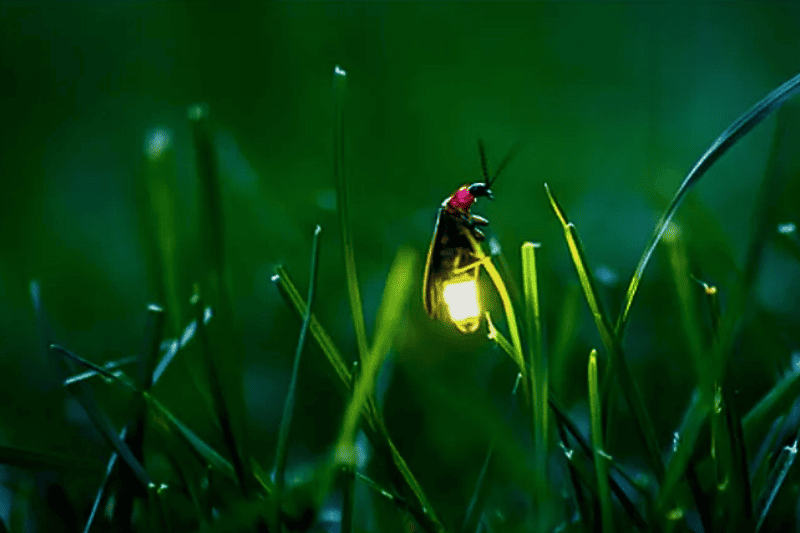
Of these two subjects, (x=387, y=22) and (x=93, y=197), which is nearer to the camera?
(x=93, y=197)

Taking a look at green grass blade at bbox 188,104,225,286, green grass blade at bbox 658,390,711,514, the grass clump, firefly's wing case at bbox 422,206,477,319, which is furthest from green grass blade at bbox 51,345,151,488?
green grass blade at bbox 658,390,711,514

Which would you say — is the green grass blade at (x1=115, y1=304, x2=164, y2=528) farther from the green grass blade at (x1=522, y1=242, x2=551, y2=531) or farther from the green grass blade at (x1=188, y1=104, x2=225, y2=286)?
the green grass blade at (x1=522, y1=242, x2=551, y2=531)

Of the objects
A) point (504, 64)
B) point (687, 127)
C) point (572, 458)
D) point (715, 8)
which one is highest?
point (715, 8)

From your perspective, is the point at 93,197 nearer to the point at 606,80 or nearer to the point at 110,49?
the point at 110,49

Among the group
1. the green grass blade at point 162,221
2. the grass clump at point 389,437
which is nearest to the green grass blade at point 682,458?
the grass clump at point 389,437

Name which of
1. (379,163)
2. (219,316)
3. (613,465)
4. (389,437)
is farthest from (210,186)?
(379,163)

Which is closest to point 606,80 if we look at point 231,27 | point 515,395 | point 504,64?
point 504,64

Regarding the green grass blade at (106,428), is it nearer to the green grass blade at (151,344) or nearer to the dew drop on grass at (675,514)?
the green grass blade at (151,344)
